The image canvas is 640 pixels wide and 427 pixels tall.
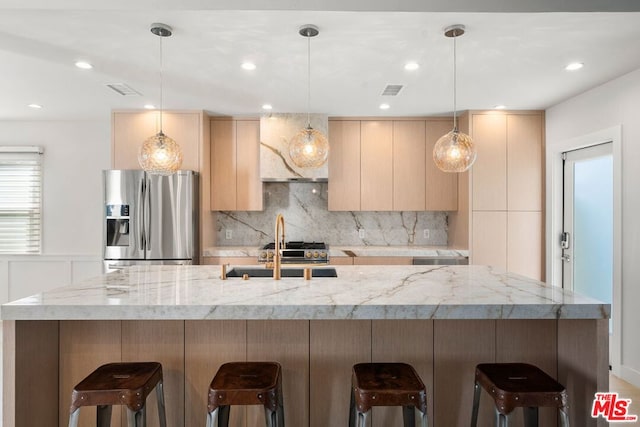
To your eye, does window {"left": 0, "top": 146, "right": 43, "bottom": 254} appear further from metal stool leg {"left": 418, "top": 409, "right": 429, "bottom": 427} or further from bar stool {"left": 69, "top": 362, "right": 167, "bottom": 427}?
metal stool leg {"left": 418, "top": 409, "right": 429, "bottom": 427}

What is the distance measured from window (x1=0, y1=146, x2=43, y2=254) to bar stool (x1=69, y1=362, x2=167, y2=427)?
13.4 feet

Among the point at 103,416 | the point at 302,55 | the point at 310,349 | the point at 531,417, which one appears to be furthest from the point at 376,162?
the point at 103,416

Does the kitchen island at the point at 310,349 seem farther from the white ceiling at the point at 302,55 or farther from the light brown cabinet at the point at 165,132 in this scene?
the light brown cabinet at the point at 165,132

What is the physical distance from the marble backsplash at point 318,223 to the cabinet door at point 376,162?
386mm

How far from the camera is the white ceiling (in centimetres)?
227

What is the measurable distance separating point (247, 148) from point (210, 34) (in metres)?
2.15

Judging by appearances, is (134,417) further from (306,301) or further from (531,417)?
(531,417)

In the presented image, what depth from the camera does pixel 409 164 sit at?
4.61 metres

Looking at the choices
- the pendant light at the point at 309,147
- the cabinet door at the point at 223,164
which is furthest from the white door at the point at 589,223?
the cabinet door at the point at 223,164

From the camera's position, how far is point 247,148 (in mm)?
4574

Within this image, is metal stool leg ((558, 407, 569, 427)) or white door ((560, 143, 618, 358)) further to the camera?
white door ((560, 143, 618, 358))

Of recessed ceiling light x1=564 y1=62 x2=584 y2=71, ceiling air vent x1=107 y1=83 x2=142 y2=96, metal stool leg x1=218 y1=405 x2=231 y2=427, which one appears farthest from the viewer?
ceiling air vent x1=107 y1=83 x2=142 y2=96

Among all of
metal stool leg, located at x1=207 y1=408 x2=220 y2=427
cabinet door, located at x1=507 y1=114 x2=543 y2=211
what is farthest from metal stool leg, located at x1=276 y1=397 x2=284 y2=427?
cabinet door, located at x1=507 y1=114 x2=543 y2=211

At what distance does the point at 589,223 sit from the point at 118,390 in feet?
13.6
